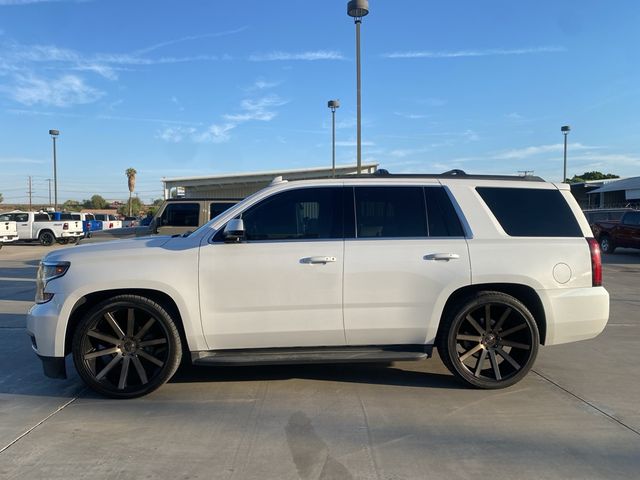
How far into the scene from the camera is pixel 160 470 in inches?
132

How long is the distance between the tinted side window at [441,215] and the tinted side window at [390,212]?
67mm

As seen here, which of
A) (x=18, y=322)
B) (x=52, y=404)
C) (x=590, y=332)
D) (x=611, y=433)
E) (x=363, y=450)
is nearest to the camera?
(x=363, y=450)

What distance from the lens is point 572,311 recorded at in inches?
187

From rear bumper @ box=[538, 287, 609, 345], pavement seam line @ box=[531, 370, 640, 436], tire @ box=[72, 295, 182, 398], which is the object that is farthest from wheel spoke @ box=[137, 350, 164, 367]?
pavement seam line @ box=[531, 370, 640, 436]

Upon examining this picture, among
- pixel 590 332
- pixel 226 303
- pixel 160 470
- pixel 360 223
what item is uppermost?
pixel 360 223

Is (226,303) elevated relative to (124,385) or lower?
elevated

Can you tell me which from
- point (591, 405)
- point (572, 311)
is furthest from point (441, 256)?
point (591, 405)

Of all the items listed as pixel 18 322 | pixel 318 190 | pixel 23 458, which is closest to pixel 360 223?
pixel 318 190

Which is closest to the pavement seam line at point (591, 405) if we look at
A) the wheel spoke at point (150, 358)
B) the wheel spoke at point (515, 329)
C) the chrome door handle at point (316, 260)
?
the wheel spoke at point (515, 329)

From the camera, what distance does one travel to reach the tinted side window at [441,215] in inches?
189

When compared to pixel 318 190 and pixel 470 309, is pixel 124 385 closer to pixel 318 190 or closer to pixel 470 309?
pixel 318 190

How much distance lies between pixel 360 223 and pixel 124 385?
2590 mm

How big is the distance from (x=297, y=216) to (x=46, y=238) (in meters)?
27.3

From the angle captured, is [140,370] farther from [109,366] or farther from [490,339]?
[490,339]
